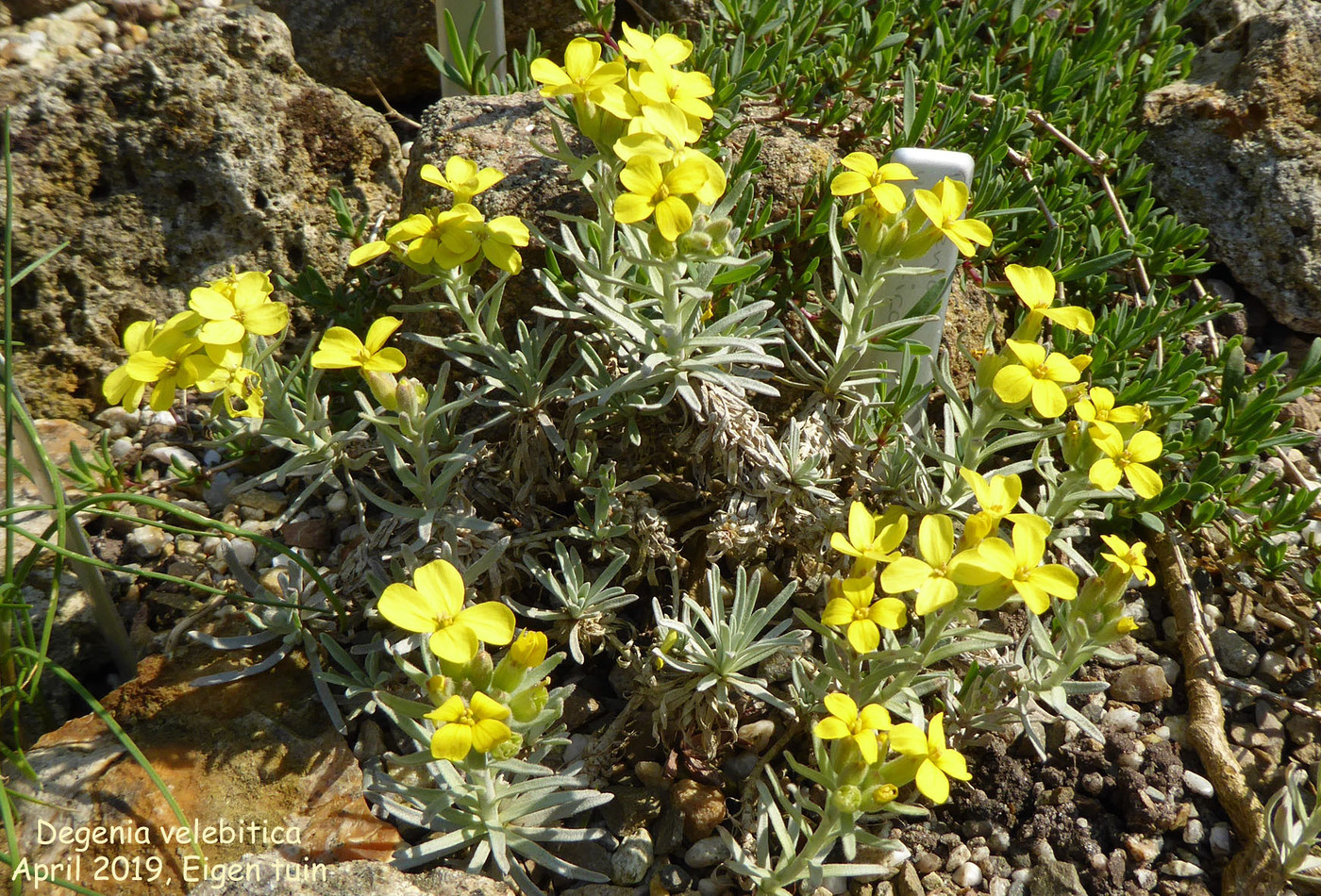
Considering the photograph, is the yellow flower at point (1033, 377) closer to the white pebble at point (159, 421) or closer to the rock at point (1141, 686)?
the rock at point (1141, 686)

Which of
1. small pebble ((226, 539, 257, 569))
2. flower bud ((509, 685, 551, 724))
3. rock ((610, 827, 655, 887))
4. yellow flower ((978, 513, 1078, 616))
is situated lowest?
rock ((610, 827, 655, 887))

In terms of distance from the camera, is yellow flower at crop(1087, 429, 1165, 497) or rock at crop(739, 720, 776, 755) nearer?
yellow flower at crop(1087, 429, 1165, 497)

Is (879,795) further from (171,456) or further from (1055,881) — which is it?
(171,456)

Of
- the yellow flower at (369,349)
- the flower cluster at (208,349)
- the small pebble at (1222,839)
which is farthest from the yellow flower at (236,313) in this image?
the small pebble at (1222,839)

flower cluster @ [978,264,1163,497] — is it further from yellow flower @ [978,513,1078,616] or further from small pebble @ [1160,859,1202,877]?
small pebble @ [1160,859,1202,877]

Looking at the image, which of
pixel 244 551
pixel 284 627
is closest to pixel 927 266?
pixel 284 627

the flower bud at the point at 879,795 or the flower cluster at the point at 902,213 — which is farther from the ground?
the flower cluster at the point at 902,213

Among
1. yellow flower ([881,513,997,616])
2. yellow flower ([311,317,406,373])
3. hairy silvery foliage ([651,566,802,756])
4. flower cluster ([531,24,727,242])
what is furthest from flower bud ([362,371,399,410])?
yellow flower ([881,513,997,616])
